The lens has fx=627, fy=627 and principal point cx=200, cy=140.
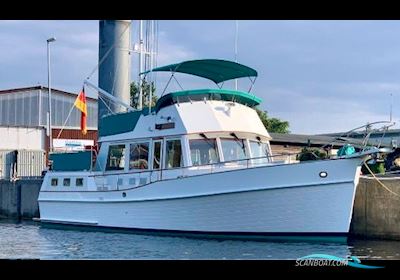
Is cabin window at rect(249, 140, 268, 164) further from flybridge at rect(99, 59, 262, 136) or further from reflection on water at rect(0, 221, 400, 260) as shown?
reflection on water at rect(0, 221, 400, 260)

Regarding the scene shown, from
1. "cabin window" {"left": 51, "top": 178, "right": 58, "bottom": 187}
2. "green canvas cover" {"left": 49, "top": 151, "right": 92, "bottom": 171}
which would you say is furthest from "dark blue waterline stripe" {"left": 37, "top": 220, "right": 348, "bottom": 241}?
"cabin window" {"left": 51, "top": 178, "right": 58, "bottom": 187}

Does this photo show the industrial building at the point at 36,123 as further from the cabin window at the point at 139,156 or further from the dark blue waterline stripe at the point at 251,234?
the dark blue waterline stripe at the point at 251,234

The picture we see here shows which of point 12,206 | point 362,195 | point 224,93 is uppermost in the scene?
point 224,93

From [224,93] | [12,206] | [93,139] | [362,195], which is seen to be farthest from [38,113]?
[362,195]

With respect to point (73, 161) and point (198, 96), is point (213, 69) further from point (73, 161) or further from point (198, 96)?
point (73, 161)

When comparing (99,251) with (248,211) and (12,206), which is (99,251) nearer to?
(248,211)

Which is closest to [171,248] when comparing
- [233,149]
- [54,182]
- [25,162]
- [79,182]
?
[233,149]

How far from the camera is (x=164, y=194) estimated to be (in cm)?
1523

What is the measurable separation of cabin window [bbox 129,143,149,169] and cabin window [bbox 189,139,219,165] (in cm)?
148

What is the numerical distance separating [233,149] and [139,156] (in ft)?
8.65

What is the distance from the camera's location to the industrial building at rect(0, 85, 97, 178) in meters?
37.6

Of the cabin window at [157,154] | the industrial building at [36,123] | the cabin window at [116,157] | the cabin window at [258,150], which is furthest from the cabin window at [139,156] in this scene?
the industrial building at [36,123]

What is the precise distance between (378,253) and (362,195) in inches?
112
